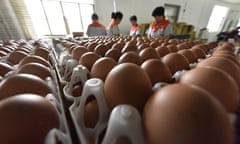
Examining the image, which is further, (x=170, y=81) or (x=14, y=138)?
(x=170, y=81)

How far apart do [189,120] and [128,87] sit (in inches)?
5.2

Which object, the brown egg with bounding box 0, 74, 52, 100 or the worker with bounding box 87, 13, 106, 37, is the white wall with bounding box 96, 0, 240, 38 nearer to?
the worker with bounding box 87, 13, 106, 37

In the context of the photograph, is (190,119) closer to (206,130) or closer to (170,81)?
(206,130)

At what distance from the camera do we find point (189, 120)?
141mm

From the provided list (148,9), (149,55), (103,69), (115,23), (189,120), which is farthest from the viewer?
(148,9)

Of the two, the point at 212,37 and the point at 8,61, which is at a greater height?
the point at 8,61

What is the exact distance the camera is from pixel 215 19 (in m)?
7.61

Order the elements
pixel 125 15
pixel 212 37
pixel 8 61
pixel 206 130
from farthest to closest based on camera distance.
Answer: pixel 212 37
pixel 125 15
pixel 8 61
pixel 206 130

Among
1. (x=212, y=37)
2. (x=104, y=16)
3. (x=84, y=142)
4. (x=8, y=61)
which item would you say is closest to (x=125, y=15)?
(x=104, y=16)

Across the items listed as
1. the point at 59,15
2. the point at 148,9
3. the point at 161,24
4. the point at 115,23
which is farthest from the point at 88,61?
the point at 148,9

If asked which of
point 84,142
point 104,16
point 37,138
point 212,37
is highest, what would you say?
point 104,16

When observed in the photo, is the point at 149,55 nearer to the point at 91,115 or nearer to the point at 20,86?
the point at 91,115

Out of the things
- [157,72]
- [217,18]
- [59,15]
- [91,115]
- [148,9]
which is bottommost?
[91,115]

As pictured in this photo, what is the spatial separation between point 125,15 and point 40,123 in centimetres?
411
